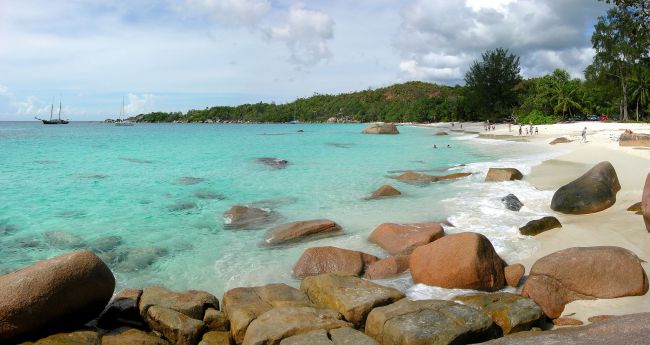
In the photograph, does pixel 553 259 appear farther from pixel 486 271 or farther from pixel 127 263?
pixel 127 263

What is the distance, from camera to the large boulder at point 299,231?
10883 millimetres

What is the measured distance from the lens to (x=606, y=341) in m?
4.02

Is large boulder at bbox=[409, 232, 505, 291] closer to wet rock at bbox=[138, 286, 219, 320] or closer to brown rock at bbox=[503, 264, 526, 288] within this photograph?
brown rock at bbox=[503, 264, 526, 288]

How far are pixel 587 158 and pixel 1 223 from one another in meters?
25.1

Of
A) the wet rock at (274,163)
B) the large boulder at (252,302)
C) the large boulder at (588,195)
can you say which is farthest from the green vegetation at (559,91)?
the large boulder at (252,302)

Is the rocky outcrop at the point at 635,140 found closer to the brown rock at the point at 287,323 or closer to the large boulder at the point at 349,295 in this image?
the large boulder at the point at 349,295

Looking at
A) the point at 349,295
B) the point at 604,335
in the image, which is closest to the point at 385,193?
the point at 349,295

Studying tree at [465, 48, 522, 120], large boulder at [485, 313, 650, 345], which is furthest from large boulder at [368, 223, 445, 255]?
tree at [465, 48, 522, 120]

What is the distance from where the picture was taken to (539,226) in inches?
393

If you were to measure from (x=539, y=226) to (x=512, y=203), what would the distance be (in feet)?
9.35

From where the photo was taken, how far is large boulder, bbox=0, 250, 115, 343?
542 cm

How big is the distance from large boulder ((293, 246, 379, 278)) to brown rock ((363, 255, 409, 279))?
20 centimetres

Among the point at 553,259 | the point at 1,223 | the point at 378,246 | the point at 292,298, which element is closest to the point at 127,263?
the point at 292,298

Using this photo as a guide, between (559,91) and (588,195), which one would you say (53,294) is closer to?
(588,195)
